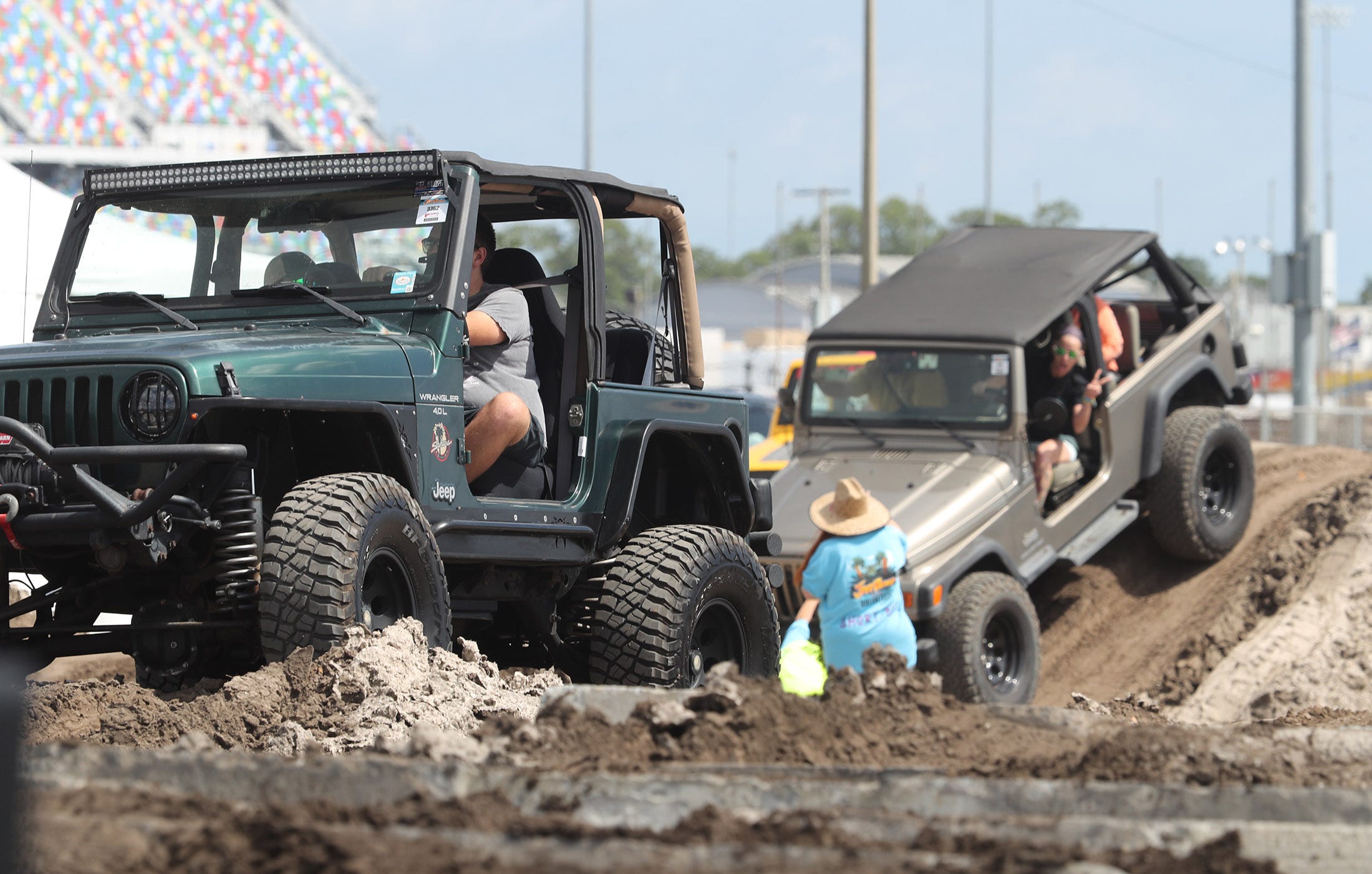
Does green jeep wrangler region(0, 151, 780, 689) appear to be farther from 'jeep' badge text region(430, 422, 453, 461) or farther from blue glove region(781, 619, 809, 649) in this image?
blue glove region(781, 619, 809, 649)

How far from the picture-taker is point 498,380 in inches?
240

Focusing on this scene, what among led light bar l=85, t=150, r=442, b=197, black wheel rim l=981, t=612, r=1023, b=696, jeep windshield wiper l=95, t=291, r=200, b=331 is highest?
led light bar l=85, t=150, r=442, b=197

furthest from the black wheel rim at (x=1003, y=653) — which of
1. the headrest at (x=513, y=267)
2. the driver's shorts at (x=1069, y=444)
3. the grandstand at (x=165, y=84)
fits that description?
the grandstand at (x=165, y=84)

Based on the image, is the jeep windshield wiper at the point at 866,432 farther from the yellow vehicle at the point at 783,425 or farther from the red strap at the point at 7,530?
the red strap at the point at 7,530

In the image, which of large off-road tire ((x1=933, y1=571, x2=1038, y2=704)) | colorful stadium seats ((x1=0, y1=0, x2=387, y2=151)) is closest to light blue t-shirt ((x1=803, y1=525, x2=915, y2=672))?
large off-road tire ((x1=933, y1=571, x2=1038, y2=704))

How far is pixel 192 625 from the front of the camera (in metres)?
4.90

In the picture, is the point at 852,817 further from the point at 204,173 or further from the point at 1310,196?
the point at 1310,196

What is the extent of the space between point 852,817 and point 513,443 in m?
3.13

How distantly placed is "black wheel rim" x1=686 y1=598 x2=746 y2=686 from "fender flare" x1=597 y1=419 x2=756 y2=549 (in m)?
0.49

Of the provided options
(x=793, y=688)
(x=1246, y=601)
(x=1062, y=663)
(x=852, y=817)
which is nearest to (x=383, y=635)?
(x=793, y=688)

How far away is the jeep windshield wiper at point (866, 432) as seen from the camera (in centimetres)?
1099

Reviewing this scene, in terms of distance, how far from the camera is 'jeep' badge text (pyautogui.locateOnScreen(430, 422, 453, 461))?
5629 mm

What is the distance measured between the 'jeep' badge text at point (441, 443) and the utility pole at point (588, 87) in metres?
20.1

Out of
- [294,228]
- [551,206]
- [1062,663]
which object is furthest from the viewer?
[1062,663]
